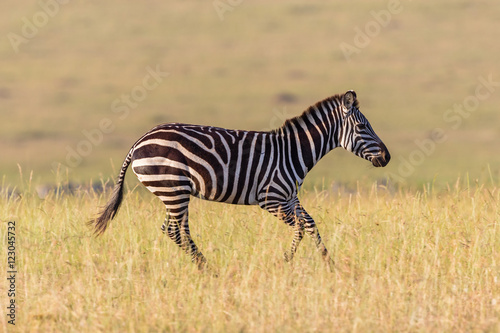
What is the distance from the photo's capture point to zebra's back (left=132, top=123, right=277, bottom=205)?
24.9 ft

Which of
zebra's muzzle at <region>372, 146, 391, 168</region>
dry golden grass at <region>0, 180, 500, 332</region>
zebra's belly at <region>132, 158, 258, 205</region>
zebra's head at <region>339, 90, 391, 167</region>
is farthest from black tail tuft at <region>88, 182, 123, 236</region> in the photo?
zebra's muzzle at <region>372, 146, 391, 168</region>

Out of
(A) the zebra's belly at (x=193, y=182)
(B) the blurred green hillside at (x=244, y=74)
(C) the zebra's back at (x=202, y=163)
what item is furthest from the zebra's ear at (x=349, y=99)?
(B) the blurred green hillside at (x=244, y=74)

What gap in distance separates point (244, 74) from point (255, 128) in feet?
38.7

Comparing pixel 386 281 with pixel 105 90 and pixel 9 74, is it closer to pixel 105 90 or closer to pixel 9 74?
pixel 105 90

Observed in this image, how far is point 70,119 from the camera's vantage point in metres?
37.3

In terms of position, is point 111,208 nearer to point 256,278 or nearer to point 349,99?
point 256,278

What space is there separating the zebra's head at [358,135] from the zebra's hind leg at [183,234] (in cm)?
195

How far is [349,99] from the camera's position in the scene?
26.6 ft

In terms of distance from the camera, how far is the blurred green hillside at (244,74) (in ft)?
105

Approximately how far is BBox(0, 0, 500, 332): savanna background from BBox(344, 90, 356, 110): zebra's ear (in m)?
1.24

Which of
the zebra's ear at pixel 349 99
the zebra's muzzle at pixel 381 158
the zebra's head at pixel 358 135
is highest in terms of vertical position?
the zebra's ear at pixel 349 99

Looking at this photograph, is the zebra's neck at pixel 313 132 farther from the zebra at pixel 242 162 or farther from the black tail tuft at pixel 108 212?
the black tail tuft at pixel 108 212

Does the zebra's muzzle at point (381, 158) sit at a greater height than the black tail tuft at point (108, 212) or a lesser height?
greater

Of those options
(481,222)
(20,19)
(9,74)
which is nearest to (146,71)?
(9,74)
